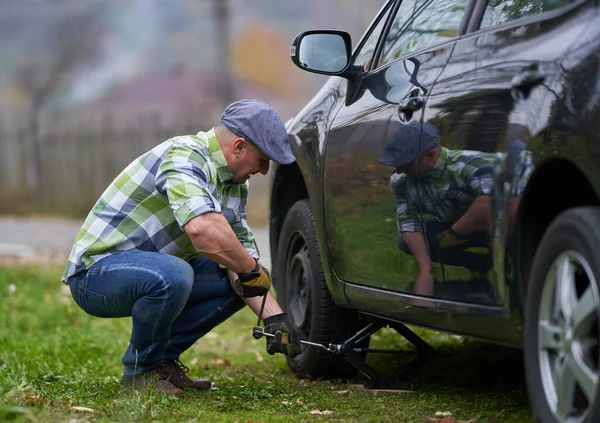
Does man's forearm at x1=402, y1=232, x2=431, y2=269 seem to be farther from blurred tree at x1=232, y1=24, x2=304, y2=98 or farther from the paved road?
blurred tree at x1=232, y1=24, x2=304, y2=98

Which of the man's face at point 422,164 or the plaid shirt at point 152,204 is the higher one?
the man's face at point 422,164

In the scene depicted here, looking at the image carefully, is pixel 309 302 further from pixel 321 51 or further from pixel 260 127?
pixel 321 51

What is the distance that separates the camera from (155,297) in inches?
175

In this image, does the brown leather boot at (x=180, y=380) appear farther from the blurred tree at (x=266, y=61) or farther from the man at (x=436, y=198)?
the blurred tree at (x=266, y=61)

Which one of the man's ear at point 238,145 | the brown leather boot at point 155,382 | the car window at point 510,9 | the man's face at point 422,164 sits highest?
the car window at point 510,9

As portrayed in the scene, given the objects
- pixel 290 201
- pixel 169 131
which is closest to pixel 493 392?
pixel 290 201

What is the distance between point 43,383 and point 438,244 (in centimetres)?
211

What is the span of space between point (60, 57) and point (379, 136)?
22.7 metres

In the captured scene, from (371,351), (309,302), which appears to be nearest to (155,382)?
(309,302)

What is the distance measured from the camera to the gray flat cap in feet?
14.5

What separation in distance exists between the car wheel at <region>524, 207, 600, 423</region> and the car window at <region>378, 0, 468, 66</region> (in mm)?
1198

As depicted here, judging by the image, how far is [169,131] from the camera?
1633 cm

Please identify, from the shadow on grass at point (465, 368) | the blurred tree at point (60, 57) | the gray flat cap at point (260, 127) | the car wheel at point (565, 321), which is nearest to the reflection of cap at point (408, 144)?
the gray flat cap at point (260, 127)

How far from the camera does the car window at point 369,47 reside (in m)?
4.64
